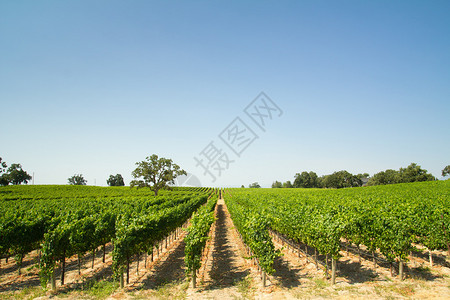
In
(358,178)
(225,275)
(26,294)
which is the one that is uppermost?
(358,178)

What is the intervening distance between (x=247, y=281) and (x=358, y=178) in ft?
437

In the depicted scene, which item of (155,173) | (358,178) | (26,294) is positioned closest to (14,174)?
(155,173)

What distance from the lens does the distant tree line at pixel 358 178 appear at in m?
92.9

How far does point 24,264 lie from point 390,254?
73.2 feet

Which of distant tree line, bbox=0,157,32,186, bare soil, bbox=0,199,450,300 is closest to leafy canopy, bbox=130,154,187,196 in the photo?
bare soil, bbox=0,199,450,300

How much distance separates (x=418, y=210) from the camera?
1535 cm

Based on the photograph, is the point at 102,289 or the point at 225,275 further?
the point at 225,275

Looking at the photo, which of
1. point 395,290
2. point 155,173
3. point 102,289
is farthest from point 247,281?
point 155,173

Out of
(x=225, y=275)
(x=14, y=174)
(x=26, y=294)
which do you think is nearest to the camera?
(x=26, y=294)

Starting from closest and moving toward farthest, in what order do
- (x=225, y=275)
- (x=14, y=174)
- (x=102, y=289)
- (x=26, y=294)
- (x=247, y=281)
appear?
(x=26, y=294) < (x=102, y=289) < (x=247, y=281) < (x=225, y=275) < (x=14, y=174)

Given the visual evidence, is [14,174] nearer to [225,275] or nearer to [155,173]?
[155,173]

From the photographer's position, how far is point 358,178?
123m

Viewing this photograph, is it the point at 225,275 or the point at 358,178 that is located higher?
the point at 358,178

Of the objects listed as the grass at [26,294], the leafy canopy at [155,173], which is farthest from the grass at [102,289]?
the leafy canopy at [155,173]
